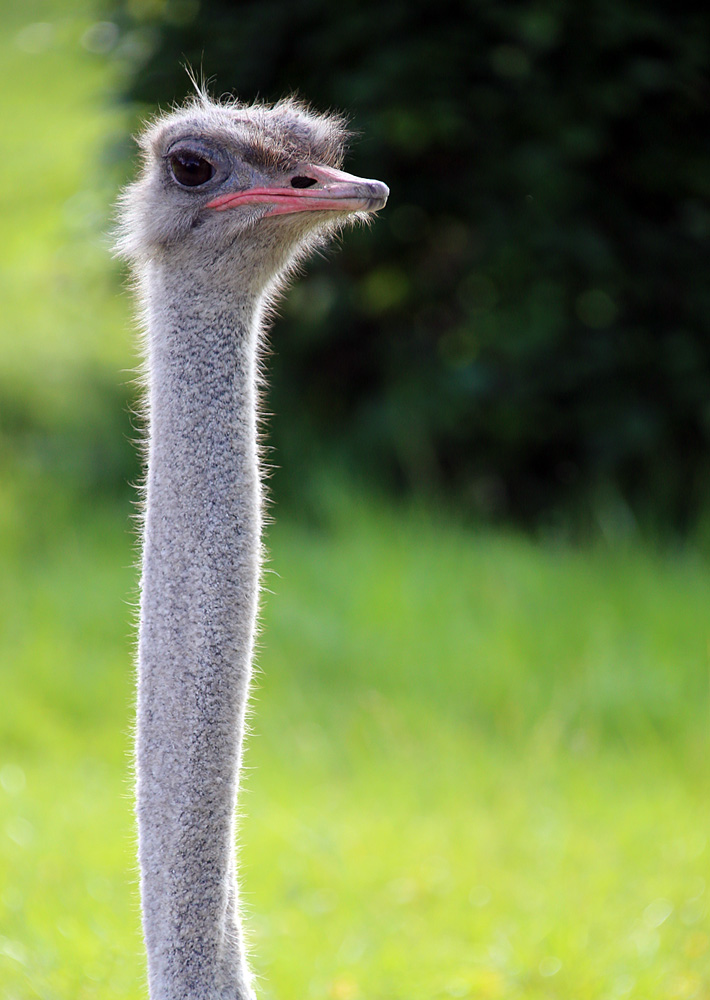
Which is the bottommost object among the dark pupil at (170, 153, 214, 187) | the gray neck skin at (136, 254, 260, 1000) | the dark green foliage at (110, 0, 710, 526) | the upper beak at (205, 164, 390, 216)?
the gray neck skin at (136, 254, 260, 1000)

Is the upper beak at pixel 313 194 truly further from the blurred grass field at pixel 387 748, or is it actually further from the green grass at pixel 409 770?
the green grass at pixel 409 770

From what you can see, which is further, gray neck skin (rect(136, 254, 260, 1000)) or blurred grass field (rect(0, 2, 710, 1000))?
blurred grass field (rect(0, 2, 710, 1000))

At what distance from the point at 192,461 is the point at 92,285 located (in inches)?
191

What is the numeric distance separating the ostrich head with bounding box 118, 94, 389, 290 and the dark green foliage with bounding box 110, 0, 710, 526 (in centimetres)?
351

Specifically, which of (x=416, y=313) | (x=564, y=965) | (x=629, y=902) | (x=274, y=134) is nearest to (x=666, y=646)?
(x=629, y=902)

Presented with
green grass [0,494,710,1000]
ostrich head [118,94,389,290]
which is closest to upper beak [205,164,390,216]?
ostrich head [118,94,389,290]

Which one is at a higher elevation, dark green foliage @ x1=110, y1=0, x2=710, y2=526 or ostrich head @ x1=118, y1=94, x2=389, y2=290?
dark green foliage @ x1=110, y1=0, x2=710, y2=526

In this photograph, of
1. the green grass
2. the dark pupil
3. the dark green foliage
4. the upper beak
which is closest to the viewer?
the upper beak

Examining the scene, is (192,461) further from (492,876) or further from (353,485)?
(353,485)

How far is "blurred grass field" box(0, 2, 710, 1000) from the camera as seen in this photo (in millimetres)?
3107

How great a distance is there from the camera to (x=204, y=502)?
174 centimetres

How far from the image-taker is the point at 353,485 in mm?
5875

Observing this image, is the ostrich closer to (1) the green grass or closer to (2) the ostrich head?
(2) the ostrich head

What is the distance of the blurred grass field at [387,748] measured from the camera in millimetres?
3107
